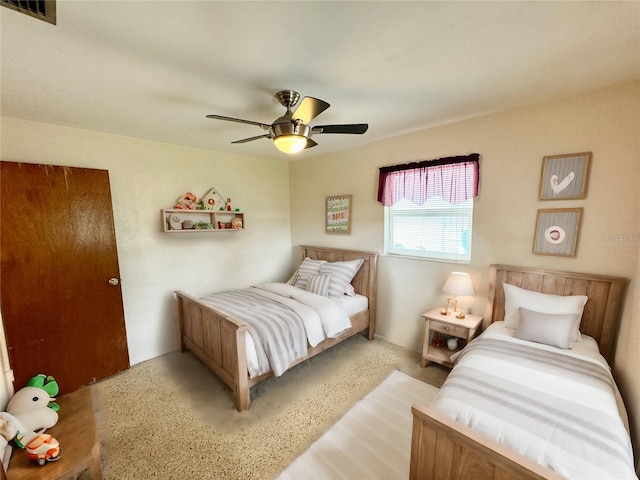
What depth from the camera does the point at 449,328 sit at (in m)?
2.46

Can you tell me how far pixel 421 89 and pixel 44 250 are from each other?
3366 millimetres

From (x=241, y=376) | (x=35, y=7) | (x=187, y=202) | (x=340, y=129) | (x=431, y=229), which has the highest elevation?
(x=35, y=7)

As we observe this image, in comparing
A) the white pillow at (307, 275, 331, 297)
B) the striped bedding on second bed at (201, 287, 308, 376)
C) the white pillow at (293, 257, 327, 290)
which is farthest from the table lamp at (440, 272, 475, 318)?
the white pillow at (293, 257, 327, 290)

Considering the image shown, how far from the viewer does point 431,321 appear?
2592mm

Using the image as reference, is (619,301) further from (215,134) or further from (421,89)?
(215,134)

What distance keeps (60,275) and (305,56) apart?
2773 millimetres

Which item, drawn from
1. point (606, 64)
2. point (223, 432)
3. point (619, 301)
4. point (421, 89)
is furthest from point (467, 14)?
point (223, 432)

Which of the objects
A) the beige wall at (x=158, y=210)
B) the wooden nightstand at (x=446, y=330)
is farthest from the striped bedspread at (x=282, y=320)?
the wooden nightstand at (x=446, y=330)

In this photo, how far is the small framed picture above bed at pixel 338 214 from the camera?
11.6ft

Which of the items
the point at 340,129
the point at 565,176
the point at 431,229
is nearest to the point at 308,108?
the point at 340,129

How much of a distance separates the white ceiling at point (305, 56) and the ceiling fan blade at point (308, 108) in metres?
0.22

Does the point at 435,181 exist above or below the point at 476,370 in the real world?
above

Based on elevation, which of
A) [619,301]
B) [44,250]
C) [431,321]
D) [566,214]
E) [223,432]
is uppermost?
[566,214]

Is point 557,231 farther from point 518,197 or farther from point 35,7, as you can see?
point 35,7
